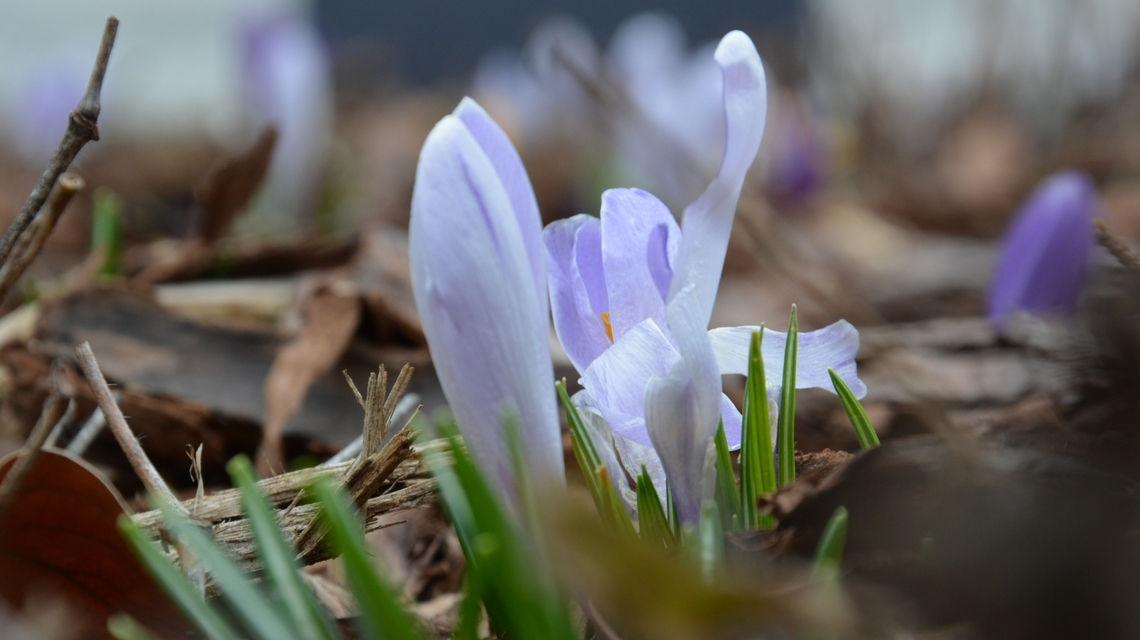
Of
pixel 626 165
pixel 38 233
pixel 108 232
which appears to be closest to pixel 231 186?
pixel 108 232

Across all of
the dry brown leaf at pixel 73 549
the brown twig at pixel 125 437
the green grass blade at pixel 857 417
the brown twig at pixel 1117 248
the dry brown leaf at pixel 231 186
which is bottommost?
the dry brown leaf at pixel 73 549

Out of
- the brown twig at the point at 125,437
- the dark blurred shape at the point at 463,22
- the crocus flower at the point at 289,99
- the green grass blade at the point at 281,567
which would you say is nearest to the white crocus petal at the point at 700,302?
the green grass blade at the point at 281,567

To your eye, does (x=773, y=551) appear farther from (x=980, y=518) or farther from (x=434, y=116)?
(x=434, y=116)

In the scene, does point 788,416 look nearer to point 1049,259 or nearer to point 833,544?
point 833,544

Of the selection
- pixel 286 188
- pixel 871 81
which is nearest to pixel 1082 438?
pixel 286 188

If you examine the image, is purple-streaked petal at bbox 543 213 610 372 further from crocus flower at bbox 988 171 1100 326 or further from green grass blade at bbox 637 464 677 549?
crocus flower at bbox 988 171 1100 326

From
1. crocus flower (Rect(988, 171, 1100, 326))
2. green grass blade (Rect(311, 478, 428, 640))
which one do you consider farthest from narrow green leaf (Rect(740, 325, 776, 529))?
crocus flower (Rect(988, 171, 1100, 326))

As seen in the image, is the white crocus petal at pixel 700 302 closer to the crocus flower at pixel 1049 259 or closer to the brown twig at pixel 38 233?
the brown twig at pixel 38 233
